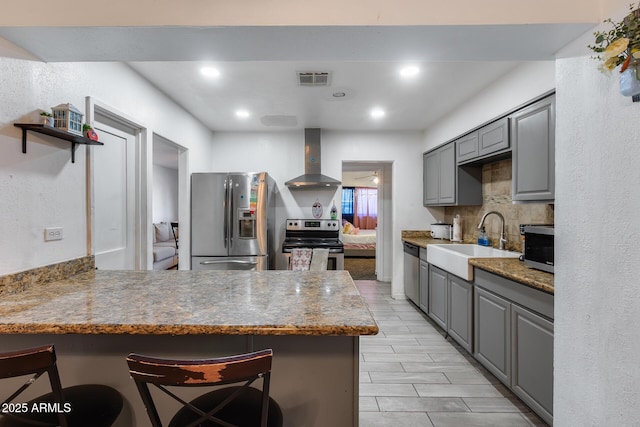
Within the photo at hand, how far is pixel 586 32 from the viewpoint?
4.33ft

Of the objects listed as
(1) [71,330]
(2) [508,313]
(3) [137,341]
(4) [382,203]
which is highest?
(4) [382,203]

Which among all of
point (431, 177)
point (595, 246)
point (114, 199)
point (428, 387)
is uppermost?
point (431, 177)

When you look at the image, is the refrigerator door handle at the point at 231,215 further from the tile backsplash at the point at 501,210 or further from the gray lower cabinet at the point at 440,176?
the tile backsplash at the point at 501,210

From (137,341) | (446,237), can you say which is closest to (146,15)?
(137,341)

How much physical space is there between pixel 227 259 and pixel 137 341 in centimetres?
235

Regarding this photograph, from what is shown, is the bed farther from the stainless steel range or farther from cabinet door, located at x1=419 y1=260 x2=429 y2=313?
cabinet door, located at x1=419 y1=260 x2=429 y2=313

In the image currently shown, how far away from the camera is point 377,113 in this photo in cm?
359

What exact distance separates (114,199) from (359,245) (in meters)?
5.82

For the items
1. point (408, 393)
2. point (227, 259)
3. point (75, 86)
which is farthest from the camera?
point (227, 259)

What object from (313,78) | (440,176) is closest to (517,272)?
(440,176)

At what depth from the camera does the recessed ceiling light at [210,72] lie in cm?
243

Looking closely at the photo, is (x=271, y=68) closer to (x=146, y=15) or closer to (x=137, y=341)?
(x=146, y=15)

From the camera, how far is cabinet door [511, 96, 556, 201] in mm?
1961

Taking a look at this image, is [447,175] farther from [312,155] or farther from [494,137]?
[312,155]
